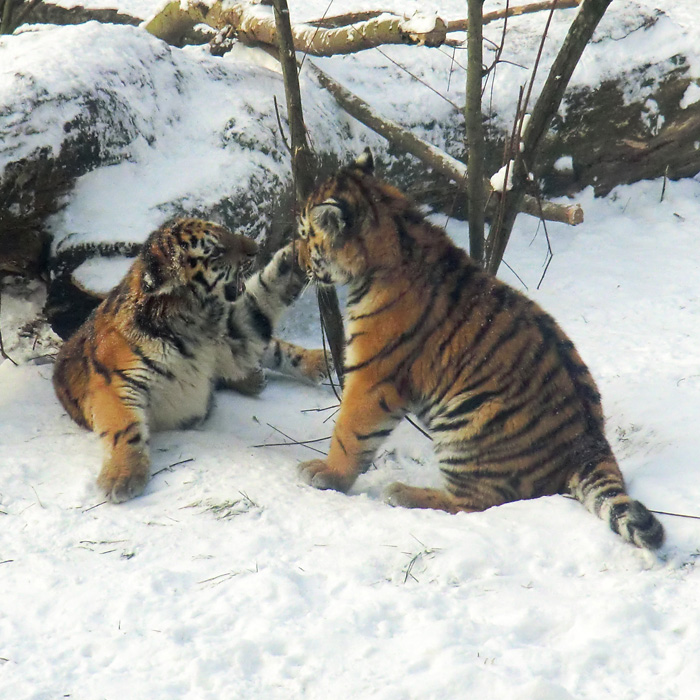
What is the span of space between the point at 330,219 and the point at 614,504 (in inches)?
69.5

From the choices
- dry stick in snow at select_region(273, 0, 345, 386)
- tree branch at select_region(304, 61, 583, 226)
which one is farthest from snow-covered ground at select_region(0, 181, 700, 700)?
tree branch at select_region(304, 61, 583, 226)

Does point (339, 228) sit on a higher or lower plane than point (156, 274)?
higher

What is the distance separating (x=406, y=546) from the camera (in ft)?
10.2

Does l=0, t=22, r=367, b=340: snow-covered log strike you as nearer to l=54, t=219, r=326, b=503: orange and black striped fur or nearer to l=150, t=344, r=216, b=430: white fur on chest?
l=54, t=219, r=326, b=503: orange and black striped fur

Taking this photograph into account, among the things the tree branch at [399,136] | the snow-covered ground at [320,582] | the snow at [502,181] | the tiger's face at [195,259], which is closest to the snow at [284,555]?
the snow-covered ground at [320,582]

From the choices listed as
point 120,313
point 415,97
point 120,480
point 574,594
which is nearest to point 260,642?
point 574,594

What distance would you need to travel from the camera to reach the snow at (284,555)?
8.02 ft

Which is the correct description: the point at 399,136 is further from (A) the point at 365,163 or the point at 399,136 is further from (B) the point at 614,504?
(B) the point at 614,504

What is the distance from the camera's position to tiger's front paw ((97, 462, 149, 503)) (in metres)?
Answer: 3.66

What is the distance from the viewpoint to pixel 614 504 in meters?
3.12

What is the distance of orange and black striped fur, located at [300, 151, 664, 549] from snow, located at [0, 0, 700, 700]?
253 millimetres

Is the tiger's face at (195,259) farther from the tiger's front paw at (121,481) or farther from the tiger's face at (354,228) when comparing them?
the tiger's front paw at (121,481)

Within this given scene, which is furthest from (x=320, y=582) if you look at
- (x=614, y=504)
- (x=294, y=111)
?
(x=294, y=111)

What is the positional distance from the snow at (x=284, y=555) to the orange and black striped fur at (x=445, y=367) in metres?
0.25
